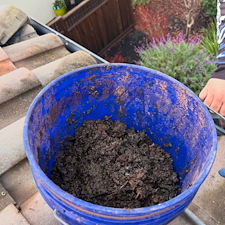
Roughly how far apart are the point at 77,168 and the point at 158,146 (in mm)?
463

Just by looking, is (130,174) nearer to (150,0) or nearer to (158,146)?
(158,146)

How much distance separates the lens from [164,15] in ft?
22.0

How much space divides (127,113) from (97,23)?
444 cm

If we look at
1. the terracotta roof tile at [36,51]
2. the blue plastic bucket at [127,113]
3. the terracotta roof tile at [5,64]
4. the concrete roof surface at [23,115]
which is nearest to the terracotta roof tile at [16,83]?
the concrete roof surface at [23,115]

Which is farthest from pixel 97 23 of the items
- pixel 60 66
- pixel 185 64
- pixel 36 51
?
pixel 60 66

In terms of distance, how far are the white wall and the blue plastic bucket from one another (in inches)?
180

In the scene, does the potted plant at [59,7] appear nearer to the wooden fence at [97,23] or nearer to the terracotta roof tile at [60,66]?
the wooden fence at [97,23]

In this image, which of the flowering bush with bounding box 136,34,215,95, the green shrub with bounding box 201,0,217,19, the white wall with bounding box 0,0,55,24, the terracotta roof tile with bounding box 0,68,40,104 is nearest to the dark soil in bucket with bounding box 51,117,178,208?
the terracotta roof tile with bounding box 0,68,40,104

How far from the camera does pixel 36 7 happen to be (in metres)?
6.22

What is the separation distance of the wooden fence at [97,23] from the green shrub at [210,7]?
1.54m

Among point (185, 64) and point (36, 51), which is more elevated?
point (36, 51)

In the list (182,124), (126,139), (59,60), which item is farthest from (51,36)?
(182,124)

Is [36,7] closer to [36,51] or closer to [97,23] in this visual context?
[97,23]

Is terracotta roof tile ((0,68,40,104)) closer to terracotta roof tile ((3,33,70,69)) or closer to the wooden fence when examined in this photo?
terracotta roof tile ((3,33,70,69))
